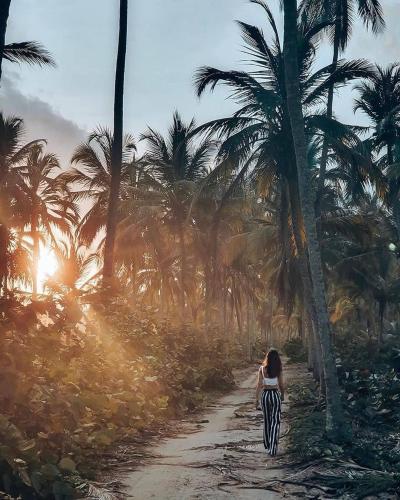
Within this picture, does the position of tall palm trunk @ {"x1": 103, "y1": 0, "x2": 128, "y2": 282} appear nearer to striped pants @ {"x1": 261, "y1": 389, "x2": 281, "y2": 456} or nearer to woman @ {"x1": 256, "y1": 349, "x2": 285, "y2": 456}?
woman @ {"x1": 256, "y1": 349, "x2": 285, "y2": 456}

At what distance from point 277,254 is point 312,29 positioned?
1467 cm

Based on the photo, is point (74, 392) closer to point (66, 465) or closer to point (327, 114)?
point (66, 465)

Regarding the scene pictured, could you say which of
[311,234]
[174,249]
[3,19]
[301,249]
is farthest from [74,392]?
[174,249]

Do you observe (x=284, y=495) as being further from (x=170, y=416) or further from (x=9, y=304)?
(x=170, y=416)

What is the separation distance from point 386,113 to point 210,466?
20.1m

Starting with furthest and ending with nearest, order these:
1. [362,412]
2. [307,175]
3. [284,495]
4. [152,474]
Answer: [362,412]
[307,175]
[152,474]
[284,495]

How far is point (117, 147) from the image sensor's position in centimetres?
1505

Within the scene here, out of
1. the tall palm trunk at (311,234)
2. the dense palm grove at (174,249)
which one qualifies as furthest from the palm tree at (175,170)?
the tall palm trunk at (311,234)

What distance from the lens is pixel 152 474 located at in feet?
23.8

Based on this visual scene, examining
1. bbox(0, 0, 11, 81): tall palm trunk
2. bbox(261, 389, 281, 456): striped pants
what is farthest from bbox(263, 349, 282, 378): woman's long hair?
bbox(0, 0, 11, 81): tall palm trunk

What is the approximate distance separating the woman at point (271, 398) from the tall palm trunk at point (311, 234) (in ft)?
3.90

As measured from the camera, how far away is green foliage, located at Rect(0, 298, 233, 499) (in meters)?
5.58

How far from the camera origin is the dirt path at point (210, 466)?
6359 millimetres

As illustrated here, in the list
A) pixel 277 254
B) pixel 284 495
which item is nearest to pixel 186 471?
pixel 284 495
